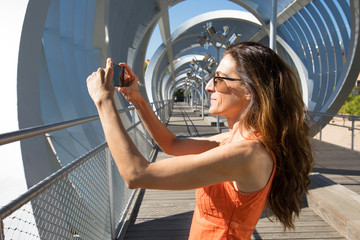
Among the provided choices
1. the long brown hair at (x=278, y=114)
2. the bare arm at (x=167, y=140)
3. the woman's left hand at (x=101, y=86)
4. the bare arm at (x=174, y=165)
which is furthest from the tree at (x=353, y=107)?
the woman's left hand at (x=101, y=86)

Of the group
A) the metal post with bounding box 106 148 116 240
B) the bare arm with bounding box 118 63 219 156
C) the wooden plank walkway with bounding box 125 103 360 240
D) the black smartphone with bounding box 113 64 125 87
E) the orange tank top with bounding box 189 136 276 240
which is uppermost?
the black smartphone with bounding box 113 64 125 87

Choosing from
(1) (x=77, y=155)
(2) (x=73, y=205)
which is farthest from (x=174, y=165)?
(1) (x=77, y=155)

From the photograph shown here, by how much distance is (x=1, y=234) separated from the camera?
3.78ft

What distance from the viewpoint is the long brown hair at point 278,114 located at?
4.42 ft

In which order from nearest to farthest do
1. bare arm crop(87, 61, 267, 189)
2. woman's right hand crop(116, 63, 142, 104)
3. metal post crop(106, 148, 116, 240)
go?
bare arm crop(87, 61, 267, 189), woman's right hand crop(116, 63, 142, 104), metal post crop(106, 148, 116, 240)

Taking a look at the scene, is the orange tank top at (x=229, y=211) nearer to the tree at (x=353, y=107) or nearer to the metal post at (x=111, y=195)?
the metal post at (x=111, y=195)

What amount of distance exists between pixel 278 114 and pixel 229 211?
1.48ft

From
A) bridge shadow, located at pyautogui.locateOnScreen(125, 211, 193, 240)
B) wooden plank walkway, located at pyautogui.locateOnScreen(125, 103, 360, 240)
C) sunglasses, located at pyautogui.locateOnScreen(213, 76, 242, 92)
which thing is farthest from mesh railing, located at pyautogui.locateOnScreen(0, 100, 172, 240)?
sunglasses, located at pyautogui.locateOnScreen(213, 76, 242, 92)

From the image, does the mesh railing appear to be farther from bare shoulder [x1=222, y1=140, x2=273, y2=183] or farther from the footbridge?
bare shoulder [x1=222, y1=140, x2=273, y2=183]

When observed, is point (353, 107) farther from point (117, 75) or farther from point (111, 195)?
point (117, 75)

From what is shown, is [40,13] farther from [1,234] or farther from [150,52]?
[150,52]

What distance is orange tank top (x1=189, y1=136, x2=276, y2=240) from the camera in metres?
1.37

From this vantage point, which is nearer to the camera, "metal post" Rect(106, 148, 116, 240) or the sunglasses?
the sunglasses

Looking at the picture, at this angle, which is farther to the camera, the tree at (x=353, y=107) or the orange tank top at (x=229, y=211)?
the tree at (x=353, y=107)
